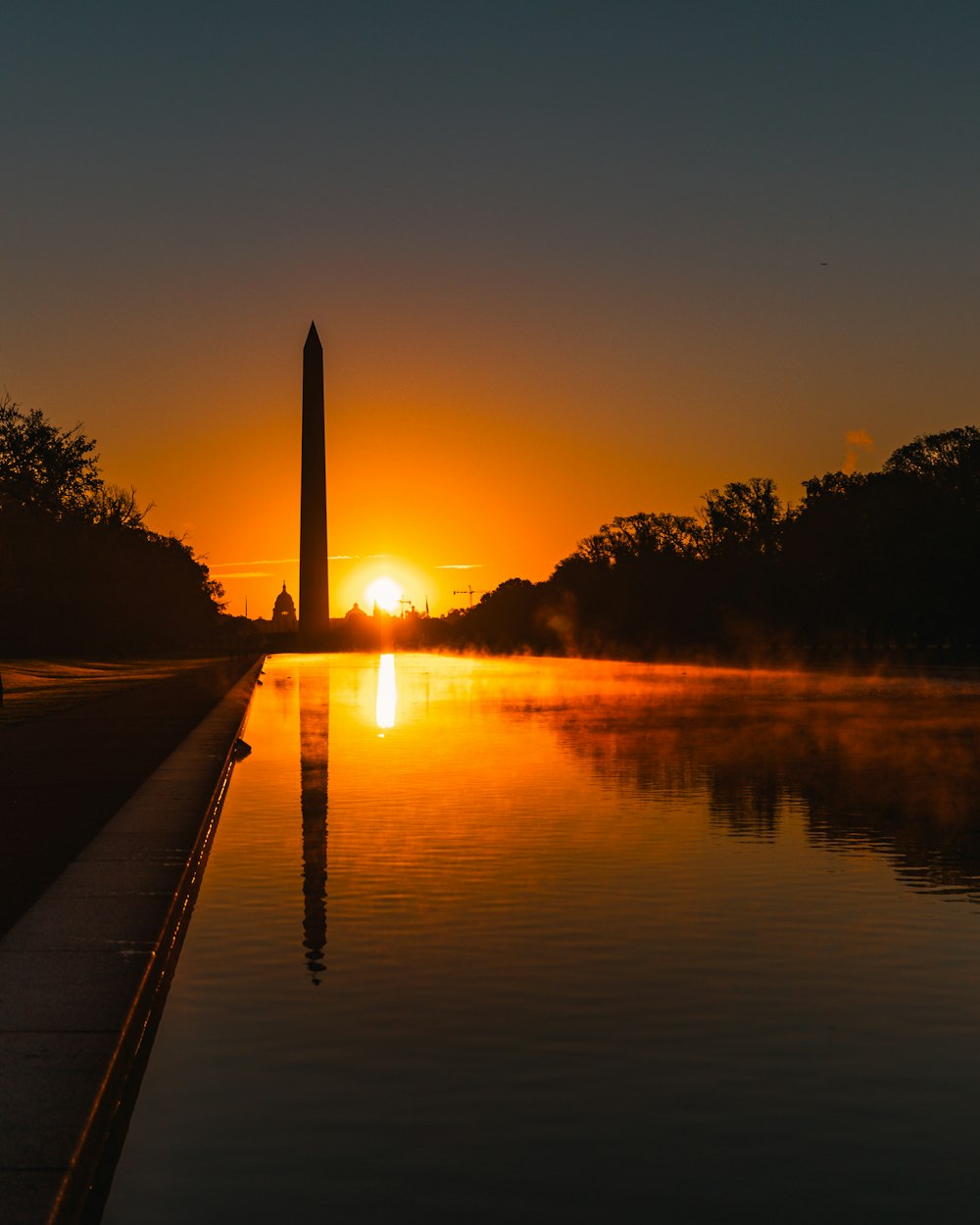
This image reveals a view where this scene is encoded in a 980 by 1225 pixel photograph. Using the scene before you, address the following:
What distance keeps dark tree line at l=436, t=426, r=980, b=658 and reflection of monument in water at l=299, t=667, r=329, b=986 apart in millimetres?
51251

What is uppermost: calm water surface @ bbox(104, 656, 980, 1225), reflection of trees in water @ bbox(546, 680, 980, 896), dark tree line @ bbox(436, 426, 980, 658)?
dark tree line @ bbox(436, 426, 980, 658)

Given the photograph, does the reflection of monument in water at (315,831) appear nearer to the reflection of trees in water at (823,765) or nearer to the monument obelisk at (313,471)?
the reflection of trees in water at (823,765)

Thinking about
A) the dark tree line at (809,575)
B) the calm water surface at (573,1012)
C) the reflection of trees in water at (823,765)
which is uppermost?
the dark tree line at (809,575)

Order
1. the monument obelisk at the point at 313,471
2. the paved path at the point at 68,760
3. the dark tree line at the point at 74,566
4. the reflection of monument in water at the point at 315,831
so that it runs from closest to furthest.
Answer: the reflection of monument in water at the point at 315,831 → the paved path at the point at 68,760 → the dark tree line at the point at 74,566 → the monument obelisk at the point at 313,471

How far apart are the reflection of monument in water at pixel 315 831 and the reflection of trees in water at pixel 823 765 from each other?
12.7ft

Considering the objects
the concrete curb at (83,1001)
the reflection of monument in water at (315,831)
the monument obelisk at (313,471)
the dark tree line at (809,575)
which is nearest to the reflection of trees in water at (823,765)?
the reflection of monument in water at (315,831)

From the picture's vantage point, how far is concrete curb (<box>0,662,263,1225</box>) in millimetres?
5793

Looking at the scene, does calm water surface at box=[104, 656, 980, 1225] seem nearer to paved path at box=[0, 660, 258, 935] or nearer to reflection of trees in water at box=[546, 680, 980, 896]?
reflection of trees in water at box=[546, 680, 980, 896]

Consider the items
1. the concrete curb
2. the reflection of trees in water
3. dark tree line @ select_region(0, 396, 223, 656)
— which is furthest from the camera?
dark tree line @ select_region(0, 396, 223, 656)

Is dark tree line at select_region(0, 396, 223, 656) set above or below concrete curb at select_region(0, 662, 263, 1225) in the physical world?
above

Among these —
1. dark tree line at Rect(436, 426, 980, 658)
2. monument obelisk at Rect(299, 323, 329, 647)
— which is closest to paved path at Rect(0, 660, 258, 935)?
dark tree line at Rect(436, 426, 980, 658)

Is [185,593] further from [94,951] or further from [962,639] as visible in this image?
[94,951]

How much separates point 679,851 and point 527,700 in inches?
1157

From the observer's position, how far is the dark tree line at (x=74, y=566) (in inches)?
2099
